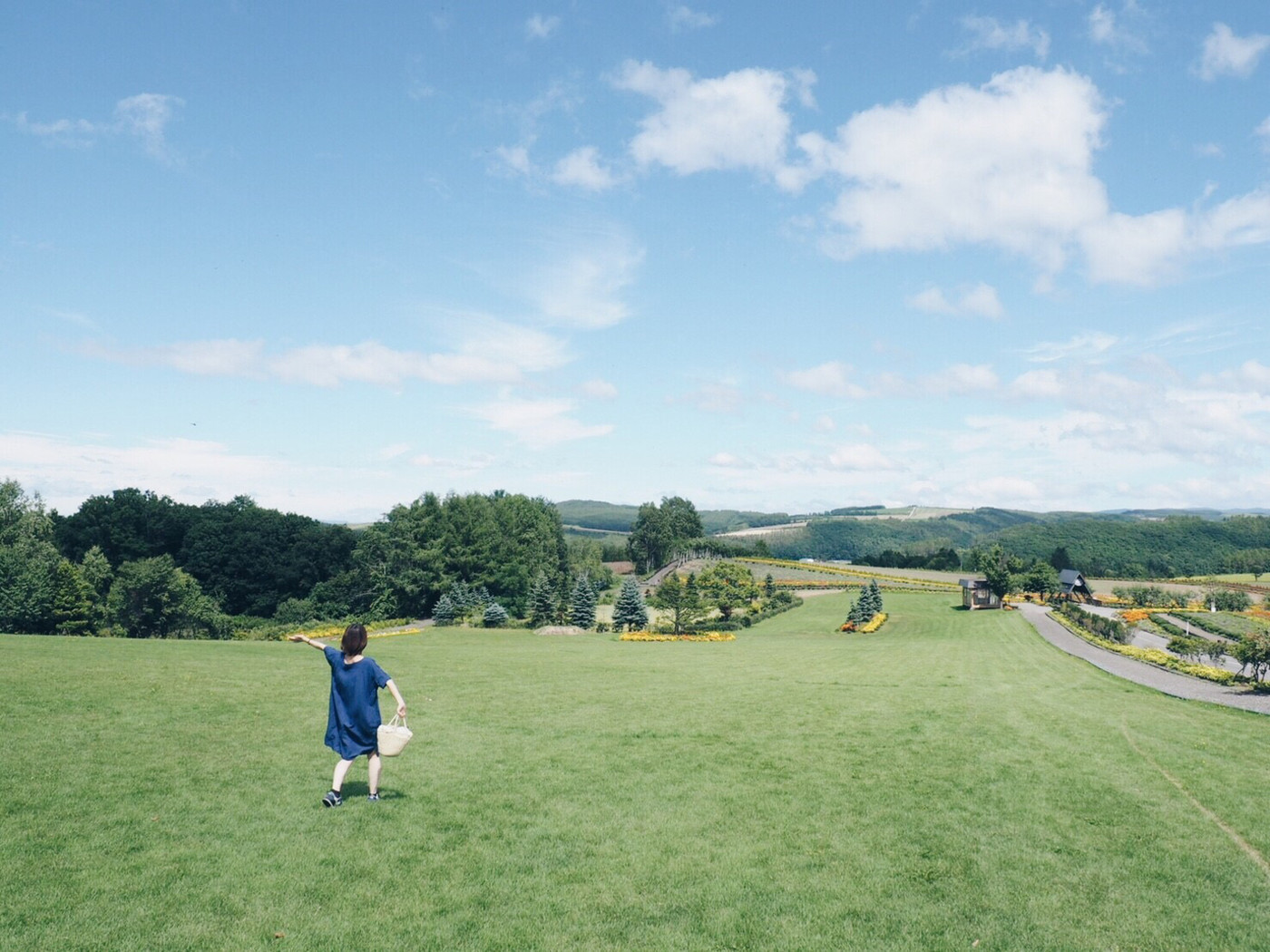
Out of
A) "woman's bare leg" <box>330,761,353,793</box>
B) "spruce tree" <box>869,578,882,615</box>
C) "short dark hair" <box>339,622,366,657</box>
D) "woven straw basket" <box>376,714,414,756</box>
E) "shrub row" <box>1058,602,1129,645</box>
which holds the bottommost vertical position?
"shrub row" <box>1058,602,1129,645</box>

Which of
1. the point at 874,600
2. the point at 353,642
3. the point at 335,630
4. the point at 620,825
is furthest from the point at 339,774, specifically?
the point at 874,600

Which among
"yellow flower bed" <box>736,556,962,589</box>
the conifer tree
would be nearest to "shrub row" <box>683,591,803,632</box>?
"yellow flower bed" <box>736,556,962,589</box>

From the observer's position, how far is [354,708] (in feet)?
32.2

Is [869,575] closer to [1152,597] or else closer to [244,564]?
[1152,597]

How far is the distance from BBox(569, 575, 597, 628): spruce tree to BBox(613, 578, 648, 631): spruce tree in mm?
2853

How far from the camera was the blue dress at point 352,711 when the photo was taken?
32.2 ft

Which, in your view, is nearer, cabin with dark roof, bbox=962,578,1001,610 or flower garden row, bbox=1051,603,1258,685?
flower garden row, bbox=1051,603,1258,685

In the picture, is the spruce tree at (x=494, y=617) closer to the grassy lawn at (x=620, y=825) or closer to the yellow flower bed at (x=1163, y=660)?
the grassy lawn at (x=620, y=825)

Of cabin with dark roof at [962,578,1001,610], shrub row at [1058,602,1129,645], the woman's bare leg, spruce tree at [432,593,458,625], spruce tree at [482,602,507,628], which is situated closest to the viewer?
the woman's bare leg

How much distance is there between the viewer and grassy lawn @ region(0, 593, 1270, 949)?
6.87 m

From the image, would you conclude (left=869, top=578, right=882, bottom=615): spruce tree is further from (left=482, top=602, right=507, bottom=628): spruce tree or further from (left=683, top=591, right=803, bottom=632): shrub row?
(left=482, top=602, right=507, bottom=628): spruce tree

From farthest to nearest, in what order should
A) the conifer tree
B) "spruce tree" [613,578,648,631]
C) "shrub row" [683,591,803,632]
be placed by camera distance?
1. "shrub row" [683,591,803,632]
2. "spruce tree" [613,578,648,631]
3. the conifer tree

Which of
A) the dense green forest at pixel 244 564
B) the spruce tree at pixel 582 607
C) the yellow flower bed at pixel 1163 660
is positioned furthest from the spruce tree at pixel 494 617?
the yellow flower bed at pixel 1163 660

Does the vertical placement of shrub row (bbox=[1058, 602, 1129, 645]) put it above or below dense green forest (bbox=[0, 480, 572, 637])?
below
